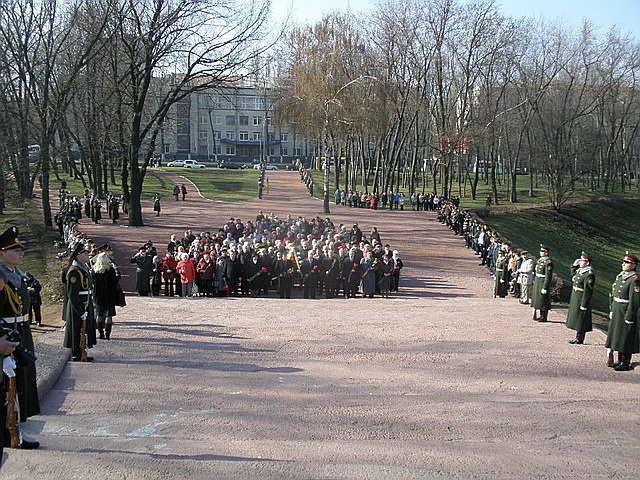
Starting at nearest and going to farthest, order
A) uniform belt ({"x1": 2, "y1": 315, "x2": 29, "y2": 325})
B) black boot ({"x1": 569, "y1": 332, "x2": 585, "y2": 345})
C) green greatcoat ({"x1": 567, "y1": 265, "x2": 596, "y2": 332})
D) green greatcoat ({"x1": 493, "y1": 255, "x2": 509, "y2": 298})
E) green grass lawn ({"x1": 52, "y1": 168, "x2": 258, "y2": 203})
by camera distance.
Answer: uniform belt ({"x1": 2, "y1": 315, "x2": 29, "y2": 325})
green greatcoat ({"x1": 567, "y1": 265, "x2": 596, "y2": 332})
black boot ({"x1": 569, "y1": 332, "x2": 585, "y2": 345})
green greatcoat ({"x1": 493, "y1": 255, "x2": 509, "y2": 298})
green grass lawn ({"x1": 52, "y1": 168, "x2": 258, "y2": 203})

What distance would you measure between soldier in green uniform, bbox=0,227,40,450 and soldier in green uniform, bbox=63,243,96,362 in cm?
278

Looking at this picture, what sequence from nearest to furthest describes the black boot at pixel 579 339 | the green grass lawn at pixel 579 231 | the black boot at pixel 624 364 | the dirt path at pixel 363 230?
1. the black boot at pixel 624 364
2. the black boot at pixel 579 339
3. the dirt path at pixel 363 230
4. the green grass lawn at pixel 579 231

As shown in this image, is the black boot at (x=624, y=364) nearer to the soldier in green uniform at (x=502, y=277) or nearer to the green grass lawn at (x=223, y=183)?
the soldier in green uniform at (x=502, y=277)

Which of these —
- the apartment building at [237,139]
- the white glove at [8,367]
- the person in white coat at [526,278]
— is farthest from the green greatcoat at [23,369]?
the apartment building at [237,139]

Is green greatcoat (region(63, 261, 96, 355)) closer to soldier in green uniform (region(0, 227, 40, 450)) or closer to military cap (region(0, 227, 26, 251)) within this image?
soldier in green uniform (region(0, 227, 40, 450))

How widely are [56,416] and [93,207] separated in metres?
30.0

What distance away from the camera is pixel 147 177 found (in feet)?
219

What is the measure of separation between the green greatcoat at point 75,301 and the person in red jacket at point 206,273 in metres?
8.64

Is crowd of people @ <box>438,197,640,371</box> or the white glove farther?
crowd of people @ <box>438,197,640,371</box>

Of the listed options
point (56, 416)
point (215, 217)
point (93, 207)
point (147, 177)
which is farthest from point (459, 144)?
point (56, 416)

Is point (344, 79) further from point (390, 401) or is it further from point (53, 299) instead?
point (390, 401)

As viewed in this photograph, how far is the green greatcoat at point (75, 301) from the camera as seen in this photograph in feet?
32.8

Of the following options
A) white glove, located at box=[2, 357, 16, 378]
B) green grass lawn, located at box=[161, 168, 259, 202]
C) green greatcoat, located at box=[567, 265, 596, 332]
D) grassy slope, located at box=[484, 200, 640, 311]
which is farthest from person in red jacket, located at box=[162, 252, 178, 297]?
green grass lawn, located at box=[161, 168, 259, 202]

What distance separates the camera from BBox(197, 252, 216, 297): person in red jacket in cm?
1891
